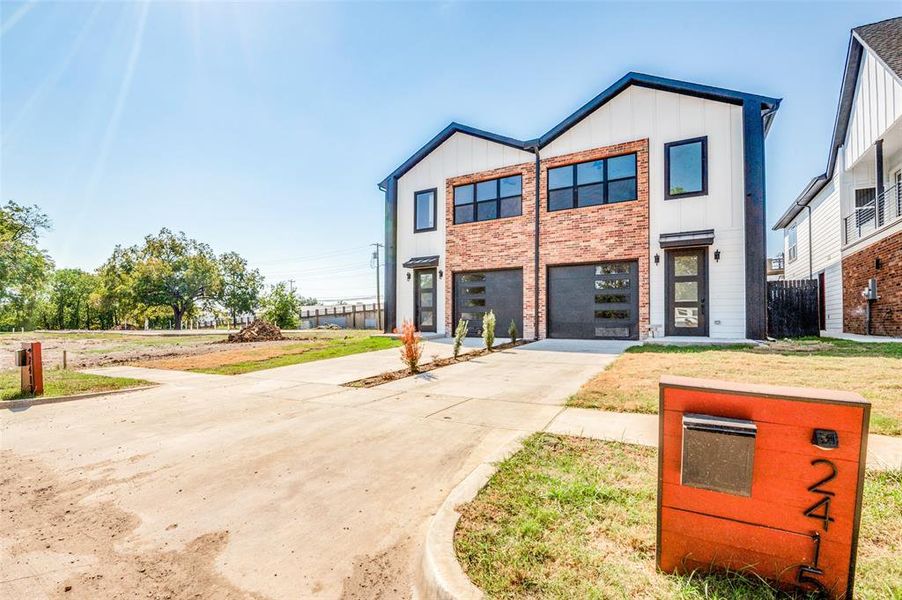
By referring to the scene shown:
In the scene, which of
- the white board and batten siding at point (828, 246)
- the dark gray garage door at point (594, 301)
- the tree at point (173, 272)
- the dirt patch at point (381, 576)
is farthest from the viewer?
the tree at point (173, 272)

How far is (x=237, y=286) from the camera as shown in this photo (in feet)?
140

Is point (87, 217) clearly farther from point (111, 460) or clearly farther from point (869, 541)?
point (869, 541)

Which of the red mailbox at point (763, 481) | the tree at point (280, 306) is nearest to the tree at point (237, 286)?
the tree at point (280, 306)

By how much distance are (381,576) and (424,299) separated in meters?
14.2

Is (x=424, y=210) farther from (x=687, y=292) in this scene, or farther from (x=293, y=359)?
(x=687, y=292)

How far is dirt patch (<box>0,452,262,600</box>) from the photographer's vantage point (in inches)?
74.9

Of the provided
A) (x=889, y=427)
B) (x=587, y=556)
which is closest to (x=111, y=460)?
(x=587, y=556)

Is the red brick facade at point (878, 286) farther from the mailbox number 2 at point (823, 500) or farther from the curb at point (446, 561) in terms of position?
the curb at point (446, 561)

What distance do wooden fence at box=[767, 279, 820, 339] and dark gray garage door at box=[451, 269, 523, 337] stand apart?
863cm

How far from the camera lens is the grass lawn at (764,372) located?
4.66m

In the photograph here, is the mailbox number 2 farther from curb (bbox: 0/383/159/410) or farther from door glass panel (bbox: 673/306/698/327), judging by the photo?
door glass panel (bbox: 673/306/698/327)

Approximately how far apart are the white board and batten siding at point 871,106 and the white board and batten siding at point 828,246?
5.66 feet

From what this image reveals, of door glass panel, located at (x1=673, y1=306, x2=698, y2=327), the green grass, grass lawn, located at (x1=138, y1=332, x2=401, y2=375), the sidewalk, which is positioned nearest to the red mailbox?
the sidewalk

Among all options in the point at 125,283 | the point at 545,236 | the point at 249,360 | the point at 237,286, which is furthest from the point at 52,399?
the point at 125,283
